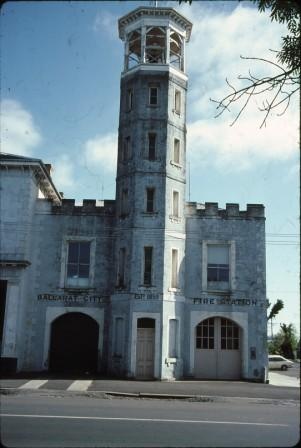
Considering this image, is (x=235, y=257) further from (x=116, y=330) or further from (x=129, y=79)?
(x=129, y=79)

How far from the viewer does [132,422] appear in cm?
1113

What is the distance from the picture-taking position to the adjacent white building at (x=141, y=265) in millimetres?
24328

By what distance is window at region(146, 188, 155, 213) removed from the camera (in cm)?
2538

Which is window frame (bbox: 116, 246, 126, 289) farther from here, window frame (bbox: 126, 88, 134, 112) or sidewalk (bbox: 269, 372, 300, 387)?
sidewalk (bbox: 269, 372, 300, 387)

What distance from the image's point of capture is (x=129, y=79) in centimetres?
2727

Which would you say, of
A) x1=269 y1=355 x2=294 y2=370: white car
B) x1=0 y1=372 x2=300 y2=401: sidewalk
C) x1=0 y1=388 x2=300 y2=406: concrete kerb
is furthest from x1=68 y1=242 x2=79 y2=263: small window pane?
x1=269 y1=355 x2=294 y2=370: white car

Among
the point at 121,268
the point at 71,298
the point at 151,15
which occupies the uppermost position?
the point at 151,15

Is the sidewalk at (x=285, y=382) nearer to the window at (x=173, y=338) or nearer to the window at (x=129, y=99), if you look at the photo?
the window at (x=173, y=338)

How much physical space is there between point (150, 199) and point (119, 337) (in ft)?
23.3

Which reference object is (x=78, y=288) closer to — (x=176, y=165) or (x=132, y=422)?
(x=176, y=165)

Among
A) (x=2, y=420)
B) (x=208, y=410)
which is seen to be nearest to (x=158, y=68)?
(x=208, y=410)

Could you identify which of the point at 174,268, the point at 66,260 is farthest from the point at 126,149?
the point at 174,268

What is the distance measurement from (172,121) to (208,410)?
1648cm

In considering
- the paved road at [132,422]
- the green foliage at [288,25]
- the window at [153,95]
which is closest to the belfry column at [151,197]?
the window at [153,95]
